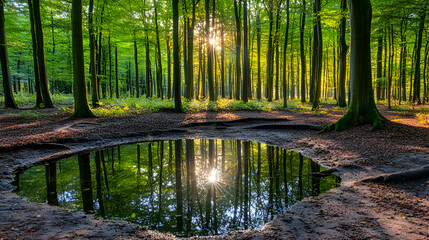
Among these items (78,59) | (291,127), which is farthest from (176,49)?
(291,127)

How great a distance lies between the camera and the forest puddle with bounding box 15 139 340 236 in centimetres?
362

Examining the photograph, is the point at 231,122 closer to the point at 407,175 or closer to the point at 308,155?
the point at 308,155

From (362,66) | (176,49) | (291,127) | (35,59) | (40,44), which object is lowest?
(291,127)

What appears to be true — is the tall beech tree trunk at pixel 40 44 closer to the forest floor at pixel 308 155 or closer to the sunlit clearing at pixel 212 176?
the forest floor at pixel 308 155

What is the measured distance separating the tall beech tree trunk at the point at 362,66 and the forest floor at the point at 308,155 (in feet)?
1.98

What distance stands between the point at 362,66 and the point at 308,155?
417cm

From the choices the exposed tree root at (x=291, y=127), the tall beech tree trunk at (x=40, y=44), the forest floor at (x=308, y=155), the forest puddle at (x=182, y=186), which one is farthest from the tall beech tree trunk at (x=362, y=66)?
the tall beech tree trunk at (x=40, y=44)

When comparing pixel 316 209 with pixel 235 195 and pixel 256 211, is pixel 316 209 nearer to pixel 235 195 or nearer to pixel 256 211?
pixel 256 211

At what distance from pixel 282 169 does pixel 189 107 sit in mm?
11428

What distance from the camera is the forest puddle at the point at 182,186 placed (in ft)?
11.9

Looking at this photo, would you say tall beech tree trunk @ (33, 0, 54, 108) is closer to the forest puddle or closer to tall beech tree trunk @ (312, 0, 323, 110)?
the forest puddle

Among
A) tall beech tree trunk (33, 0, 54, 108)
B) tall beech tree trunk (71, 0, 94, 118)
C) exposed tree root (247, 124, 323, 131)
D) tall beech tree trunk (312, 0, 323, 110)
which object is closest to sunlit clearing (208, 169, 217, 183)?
exposed tree root (247, 124, 323, 131)

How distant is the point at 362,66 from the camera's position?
8.15 m

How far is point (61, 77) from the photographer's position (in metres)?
23.9
